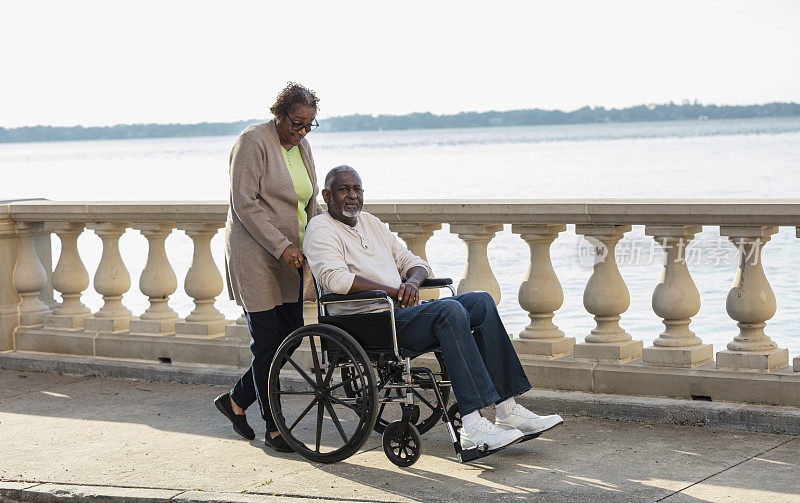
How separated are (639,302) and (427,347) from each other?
38.9 feet

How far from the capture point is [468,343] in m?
5.03

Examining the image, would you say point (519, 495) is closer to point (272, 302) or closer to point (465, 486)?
point (465, 486)

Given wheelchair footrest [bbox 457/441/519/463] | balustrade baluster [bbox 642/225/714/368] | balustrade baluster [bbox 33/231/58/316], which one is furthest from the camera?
balustrade baluster [bbox 33/231/58/316]

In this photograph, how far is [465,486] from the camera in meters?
4.79

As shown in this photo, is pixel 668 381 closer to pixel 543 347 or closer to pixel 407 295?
pixel 543 347

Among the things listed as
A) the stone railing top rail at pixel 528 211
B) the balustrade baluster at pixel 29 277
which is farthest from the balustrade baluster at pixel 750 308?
the balustrade baluster at pixel 29 277

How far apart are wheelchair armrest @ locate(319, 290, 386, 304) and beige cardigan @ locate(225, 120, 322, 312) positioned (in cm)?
36

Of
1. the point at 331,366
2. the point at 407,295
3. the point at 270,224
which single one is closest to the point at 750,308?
the point at 407,295

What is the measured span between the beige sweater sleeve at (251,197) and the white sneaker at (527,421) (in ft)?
4.13

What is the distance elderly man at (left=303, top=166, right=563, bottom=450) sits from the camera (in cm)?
500

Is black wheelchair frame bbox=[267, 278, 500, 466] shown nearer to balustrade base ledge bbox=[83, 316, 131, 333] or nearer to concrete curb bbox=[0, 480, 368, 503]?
concrete curb bbox=[0, 480, 368, 503]

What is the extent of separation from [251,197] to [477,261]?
1583 millimetres

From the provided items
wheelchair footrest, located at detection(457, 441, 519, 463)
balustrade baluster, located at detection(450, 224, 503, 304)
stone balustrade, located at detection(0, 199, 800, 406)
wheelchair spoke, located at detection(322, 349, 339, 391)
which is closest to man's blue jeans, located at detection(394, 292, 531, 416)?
wheelchair footrest, located at detection(457, 441, 519, 463)

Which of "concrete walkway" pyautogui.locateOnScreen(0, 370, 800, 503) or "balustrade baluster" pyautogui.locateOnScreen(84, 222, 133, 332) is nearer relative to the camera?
"concrete walkway" pyautogui.locateOnScreen(0, 370, 800, 503)
